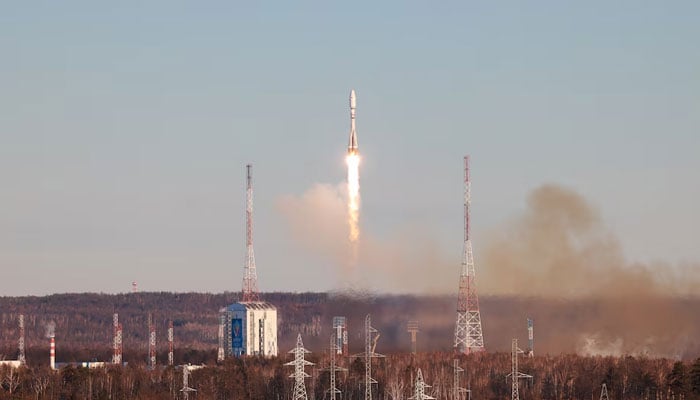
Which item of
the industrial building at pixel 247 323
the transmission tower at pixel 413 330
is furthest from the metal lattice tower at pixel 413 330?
the industrial building at pixel 247 323

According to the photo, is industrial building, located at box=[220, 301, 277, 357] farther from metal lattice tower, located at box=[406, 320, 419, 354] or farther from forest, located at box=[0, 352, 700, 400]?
metal lattice tower, located at box=[406, 320, 419, 354]

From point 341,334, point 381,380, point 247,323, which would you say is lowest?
point 381,380

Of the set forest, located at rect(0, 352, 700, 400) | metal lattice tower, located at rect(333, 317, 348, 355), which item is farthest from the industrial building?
metal lattice tower, located at rect(333, 317, 348, 355)

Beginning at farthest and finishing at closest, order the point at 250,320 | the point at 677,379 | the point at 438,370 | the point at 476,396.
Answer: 1. the point at 250,320
2. the point at 438,370
3. the point at 476,396
4. the point at 677,379

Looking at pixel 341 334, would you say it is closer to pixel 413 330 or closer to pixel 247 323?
pixel 413 330

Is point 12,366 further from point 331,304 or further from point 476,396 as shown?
point 476,396

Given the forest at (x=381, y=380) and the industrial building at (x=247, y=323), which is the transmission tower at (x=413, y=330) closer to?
the forest at (x=381, y=380)

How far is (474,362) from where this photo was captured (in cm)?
18312

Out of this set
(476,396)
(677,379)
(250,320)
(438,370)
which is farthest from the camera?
(250,320)

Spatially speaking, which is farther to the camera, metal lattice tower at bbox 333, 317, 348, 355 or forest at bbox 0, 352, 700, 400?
metal lattice tower at bbox 333, 317, 348, 355

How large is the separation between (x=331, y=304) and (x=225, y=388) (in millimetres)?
14645

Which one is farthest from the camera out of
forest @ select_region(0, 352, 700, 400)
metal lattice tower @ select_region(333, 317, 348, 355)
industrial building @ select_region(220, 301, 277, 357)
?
industrial building @ select_region(220, 301, 277, 357)

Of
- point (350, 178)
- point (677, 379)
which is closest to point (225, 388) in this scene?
point (350, 178)

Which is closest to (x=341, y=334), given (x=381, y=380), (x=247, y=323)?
(x=381, y=380)
